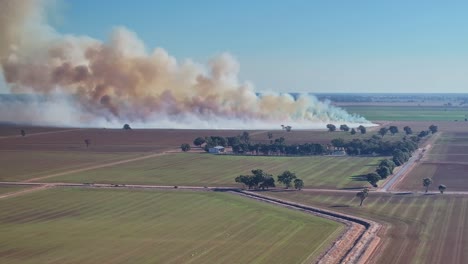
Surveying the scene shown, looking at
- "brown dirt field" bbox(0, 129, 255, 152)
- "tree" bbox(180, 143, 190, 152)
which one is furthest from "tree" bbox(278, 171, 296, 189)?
"brown dirt field" bbox(0, 129, 255, 152)

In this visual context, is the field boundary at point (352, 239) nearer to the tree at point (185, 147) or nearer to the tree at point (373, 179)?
the tree at point (373, 179)

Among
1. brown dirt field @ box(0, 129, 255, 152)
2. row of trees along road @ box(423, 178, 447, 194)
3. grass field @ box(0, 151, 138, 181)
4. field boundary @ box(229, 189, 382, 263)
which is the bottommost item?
field boundary @ box(229, 189, 382, 263)

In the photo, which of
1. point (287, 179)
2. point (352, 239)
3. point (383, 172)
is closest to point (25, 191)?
point (287, 179)

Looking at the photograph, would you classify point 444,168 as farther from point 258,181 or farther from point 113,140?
point 113,140

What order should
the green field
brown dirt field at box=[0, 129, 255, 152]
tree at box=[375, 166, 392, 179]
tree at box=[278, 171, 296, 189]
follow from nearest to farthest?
tree at box=[278, 171, 296, 189]
the green field
tree at box=[375, 166, 392, 179]
brown dirt field at box=[0, 129, 255, 152]

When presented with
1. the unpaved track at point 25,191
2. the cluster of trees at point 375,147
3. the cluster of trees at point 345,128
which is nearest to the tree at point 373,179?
the cluster of trees at point 375,147

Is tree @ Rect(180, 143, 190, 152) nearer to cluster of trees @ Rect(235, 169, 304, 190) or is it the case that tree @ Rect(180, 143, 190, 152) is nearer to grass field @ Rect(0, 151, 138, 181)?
grass field @ Rect(0, 151, 138, 181)
